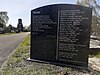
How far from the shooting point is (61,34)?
7223 mm

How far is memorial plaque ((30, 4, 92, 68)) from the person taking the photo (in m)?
6.74

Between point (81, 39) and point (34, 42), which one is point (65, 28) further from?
point (34, 42)

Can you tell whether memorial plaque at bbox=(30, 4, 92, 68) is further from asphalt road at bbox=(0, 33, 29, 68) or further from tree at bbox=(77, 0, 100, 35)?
tree at bbox=(77, 0, 100, 35)

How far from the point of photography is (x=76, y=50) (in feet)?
22.7

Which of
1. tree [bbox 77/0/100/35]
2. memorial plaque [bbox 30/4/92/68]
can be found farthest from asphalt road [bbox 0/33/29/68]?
tree [bbox 77/0/100/35]

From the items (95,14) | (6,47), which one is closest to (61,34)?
(6,47)

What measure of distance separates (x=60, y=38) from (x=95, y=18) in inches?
898


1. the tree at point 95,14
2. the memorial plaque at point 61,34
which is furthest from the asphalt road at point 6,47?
the tree at point 95,14

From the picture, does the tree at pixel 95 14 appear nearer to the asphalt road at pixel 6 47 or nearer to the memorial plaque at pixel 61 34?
the asphalt road at pixel 6 47

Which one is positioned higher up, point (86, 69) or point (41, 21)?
point (41, 21)

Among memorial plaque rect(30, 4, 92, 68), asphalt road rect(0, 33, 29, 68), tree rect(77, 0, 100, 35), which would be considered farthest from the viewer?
tree rect(77, 0, 100, 35)

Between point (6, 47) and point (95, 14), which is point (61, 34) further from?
point (95, 14)

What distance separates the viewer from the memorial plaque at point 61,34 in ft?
22.1

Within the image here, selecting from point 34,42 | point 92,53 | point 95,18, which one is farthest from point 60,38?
point 95,18
